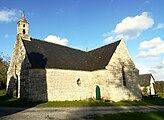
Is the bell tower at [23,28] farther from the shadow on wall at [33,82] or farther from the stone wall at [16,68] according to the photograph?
the shadow on wall at [33,82]

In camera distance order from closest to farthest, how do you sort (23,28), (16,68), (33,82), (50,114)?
(50,114) → (33,82) → (16,68) → (23,28)

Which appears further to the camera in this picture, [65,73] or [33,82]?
[65,73]

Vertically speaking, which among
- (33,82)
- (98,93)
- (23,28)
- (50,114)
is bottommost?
(50,114)

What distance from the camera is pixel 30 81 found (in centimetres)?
2150

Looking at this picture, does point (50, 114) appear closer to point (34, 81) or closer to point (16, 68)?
point (34, 81)

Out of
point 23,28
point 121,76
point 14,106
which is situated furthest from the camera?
point 23,28

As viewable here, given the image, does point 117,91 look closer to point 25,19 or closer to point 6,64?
point 25,19

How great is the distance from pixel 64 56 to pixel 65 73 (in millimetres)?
3815

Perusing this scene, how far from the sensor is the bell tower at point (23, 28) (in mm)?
25644

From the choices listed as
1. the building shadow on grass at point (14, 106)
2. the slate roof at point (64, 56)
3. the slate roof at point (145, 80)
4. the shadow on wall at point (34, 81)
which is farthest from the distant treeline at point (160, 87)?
the building shadow on grass at point (14, 106)

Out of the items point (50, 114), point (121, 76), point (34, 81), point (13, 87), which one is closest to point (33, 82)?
point (34, 81)

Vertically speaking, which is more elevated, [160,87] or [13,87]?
[13,87]

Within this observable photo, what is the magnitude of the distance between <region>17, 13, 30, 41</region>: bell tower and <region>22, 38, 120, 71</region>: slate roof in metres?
1.14

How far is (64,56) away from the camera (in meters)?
27.2
